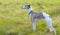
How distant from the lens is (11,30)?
8750 mm

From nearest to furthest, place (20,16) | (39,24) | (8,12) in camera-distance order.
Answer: (39,24)
(20,16)
(8,12)

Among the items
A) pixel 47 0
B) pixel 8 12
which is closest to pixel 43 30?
pixel 8 12

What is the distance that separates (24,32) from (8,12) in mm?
3707

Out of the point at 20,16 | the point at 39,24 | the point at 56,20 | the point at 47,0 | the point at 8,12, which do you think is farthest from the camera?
the point at 47,0

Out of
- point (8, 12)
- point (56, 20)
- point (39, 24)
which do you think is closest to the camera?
point (39, 24)

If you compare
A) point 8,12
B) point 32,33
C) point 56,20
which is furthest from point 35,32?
point 8,12

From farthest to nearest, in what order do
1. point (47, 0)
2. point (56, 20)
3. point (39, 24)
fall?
point (47, 0) < point (56, 20) < point (39, 24)

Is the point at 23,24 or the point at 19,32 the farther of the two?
the point at 23,24

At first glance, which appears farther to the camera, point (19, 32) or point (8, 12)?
point (8, 12)

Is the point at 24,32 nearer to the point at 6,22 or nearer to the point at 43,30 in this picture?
the point at 43,30

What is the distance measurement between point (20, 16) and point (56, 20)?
83.0 inches

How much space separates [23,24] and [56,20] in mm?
1554

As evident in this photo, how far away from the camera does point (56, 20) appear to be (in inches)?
385

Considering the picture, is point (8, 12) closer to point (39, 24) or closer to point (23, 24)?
point (23, 24)
